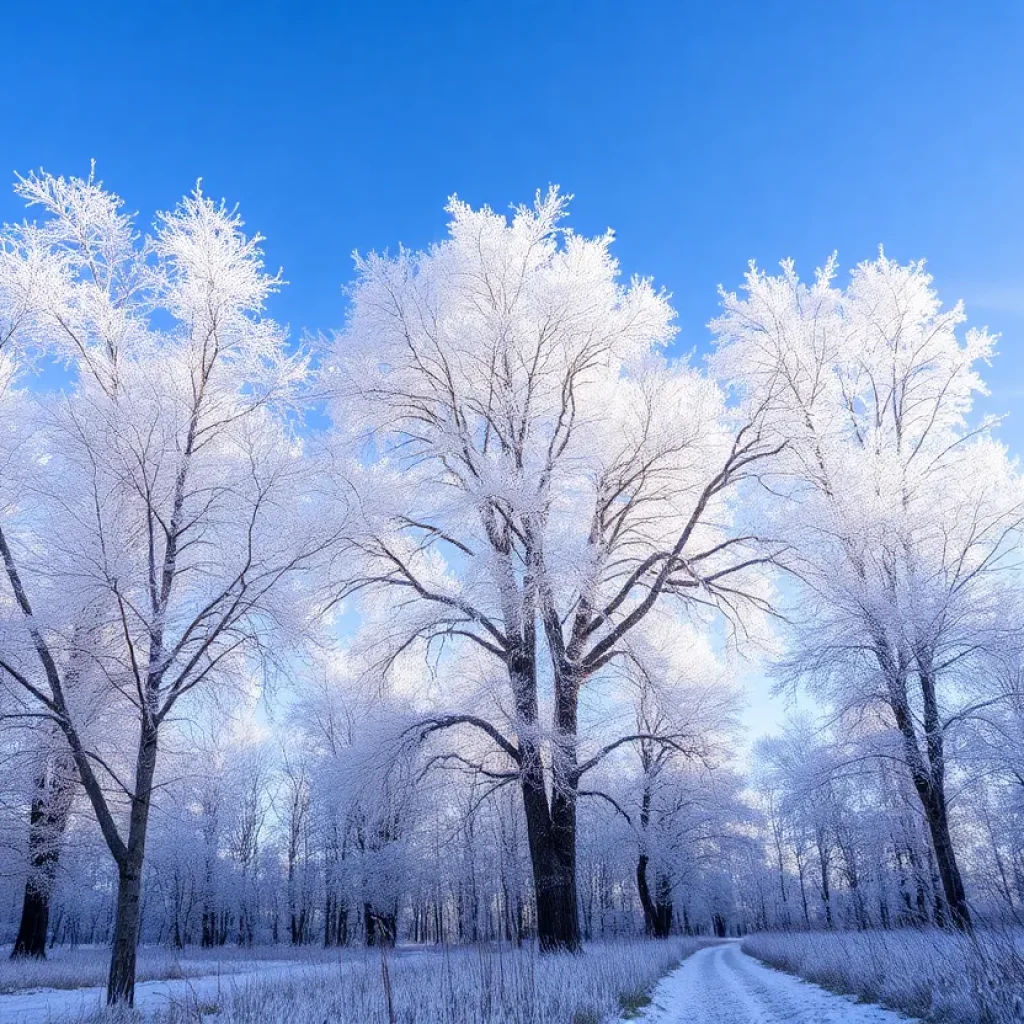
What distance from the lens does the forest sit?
8.47 meters

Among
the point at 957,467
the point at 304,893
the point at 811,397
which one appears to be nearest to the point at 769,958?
the point at 957,467

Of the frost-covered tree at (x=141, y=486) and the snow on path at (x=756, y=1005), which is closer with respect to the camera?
the snow on path at (x=756, y=1005)

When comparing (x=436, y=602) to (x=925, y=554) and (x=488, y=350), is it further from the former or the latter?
(x=925, y=554)

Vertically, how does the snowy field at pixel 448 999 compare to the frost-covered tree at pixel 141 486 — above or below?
below

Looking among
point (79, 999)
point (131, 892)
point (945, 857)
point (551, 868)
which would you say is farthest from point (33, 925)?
point (945, 857)

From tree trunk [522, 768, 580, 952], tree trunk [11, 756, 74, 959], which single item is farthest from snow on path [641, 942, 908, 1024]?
tree trunk [11, 756, 74, 959]

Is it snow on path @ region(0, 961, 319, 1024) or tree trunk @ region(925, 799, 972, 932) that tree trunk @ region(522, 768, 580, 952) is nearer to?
snow on path @ region(0, 961, 319, 1024)

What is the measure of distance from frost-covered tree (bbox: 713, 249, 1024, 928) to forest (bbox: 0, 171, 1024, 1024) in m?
0.08

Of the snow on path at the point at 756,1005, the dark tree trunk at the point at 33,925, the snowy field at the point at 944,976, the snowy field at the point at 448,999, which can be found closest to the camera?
the snowy field at the point at 944,976

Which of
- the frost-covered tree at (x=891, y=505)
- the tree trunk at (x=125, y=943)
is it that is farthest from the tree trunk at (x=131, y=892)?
the frost-covered tree at (x=891, y=505)

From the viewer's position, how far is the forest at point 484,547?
8.47 metres

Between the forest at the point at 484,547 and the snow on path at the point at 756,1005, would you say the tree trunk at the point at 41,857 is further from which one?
the snow on path at the point at 756,1005

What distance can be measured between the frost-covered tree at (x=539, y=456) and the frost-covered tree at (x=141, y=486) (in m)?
2.31

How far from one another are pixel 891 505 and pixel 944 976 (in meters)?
7.82
